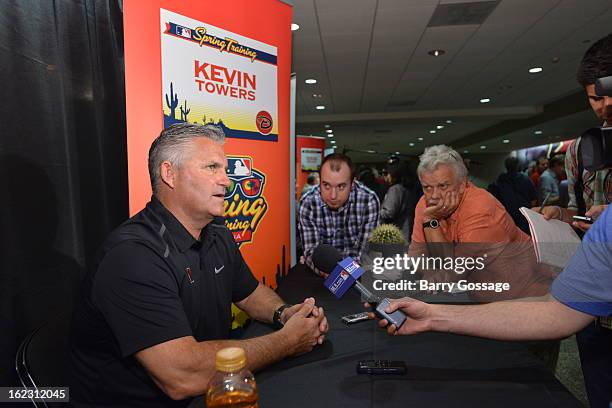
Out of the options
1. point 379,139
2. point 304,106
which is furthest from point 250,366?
point 379,139

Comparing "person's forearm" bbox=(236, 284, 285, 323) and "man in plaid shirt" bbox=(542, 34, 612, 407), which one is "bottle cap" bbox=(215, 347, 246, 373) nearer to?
"person's forearm" bbox=(236, 284, 285, 323)

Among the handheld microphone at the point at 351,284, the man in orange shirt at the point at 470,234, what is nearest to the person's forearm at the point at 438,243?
the man in orange shirt at the point at 470,234

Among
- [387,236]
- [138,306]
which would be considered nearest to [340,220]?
[387,236]

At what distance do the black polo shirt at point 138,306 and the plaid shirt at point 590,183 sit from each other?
1.47 meters

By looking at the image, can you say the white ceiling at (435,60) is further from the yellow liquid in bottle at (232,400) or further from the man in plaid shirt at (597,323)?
the yellow liquid in bottle at (232,400)

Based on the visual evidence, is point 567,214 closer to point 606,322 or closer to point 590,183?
point 590,183

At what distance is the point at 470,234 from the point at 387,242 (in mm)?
442

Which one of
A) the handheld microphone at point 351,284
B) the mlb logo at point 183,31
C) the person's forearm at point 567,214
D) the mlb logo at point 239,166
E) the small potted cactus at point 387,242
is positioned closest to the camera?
the handheld microphone at point 351,284

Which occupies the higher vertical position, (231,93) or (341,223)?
(231,93)

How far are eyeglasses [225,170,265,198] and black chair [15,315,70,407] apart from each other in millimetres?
1124

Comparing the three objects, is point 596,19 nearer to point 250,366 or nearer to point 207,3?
point 207,3

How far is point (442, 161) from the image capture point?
1885 mm

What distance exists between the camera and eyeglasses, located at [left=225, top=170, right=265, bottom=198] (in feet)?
7.10

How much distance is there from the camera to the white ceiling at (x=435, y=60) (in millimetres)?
4094
